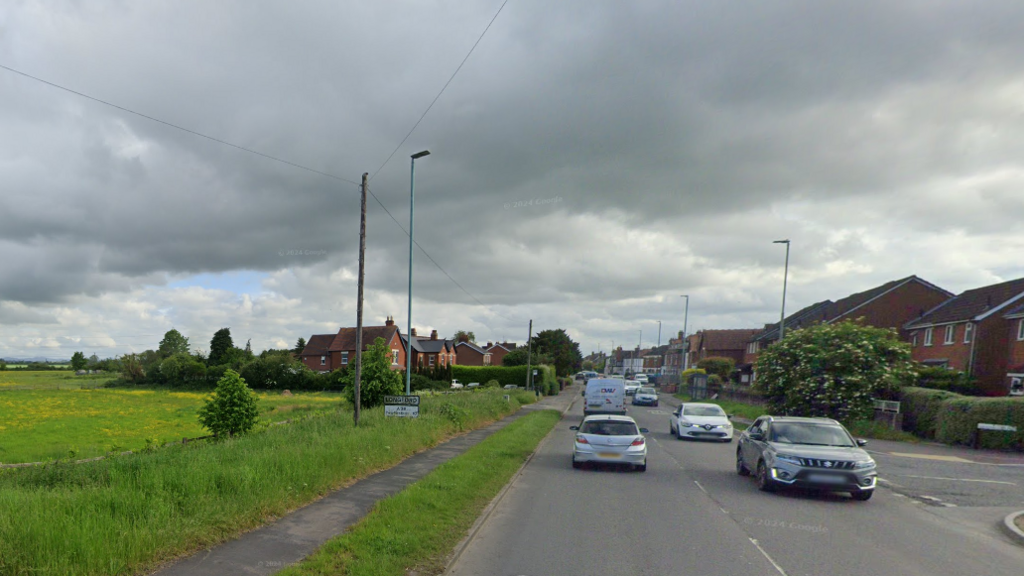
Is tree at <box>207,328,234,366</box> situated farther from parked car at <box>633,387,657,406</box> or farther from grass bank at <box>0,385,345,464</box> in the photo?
parked car at <box>633,387,657,406</box>

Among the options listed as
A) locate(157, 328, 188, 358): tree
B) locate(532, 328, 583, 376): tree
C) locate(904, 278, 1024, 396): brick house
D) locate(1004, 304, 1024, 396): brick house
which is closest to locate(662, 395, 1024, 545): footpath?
locate(1004, 304, 1024, 396): brick house

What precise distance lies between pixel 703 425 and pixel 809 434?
10.7 meters

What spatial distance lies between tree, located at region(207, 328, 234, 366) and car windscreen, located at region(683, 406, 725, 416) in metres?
78.9

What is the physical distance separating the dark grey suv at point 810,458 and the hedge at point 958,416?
40.0 feet

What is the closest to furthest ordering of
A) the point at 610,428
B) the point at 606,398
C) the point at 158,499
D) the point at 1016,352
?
the point at 158,499
the point at 610,428
the point at 1016,352
the point at 606,398

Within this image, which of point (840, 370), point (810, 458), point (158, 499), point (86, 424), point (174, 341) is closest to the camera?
point (158, 499)

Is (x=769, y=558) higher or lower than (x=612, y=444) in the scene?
higher

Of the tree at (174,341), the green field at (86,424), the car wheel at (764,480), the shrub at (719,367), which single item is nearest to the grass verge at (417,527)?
the car wheel at (764,480)

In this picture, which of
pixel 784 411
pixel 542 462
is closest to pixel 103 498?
pixel 542 462

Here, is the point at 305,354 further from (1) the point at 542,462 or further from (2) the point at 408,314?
(1) the point at 542,462

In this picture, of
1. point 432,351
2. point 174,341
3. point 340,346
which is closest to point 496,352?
point 432,351

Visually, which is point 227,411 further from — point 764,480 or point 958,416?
point 958,416

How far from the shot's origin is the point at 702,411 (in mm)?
23469

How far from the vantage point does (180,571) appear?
5.88 m
